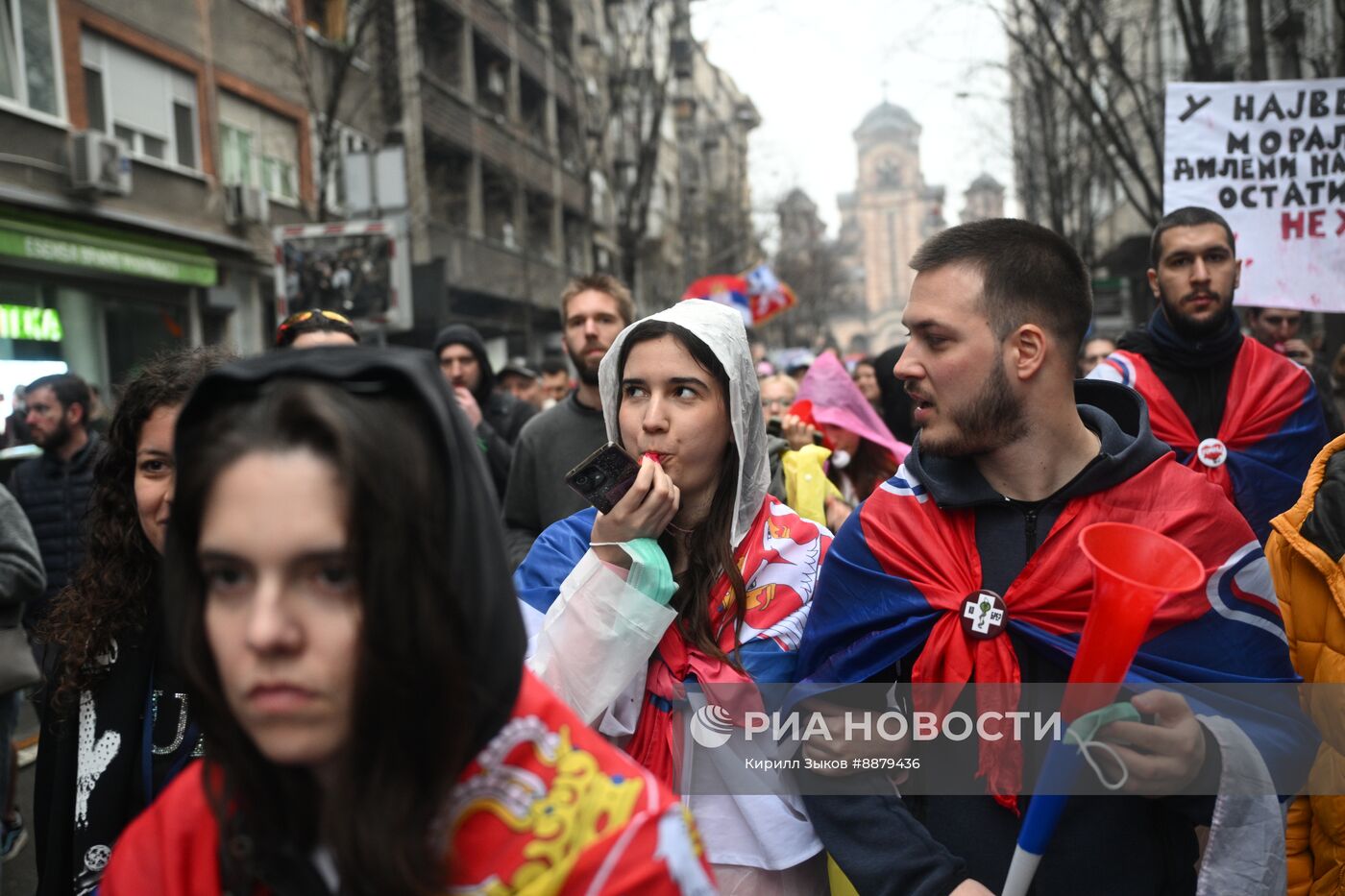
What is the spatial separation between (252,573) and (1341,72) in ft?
33.3


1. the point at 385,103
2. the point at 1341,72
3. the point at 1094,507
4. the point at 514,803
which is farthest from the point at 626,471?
the point at 385,103

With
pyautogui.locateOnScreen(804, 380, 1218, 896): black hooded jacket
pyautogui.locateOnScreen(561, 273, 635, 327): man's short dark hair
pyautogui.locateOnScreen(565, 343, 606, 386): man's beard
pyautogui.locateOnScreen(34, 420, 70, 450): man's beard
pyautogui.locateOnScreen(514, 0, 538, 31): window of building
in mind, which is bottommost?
pyautogui.locateOnScreen(804, 380, 1218, 896): black hooded jacket

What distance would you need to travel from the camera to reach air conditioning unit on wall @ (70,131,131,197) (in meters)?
13.9

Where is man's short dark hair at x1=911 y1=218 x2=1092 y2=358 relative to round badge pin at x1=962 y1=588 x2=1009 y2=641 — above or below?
above

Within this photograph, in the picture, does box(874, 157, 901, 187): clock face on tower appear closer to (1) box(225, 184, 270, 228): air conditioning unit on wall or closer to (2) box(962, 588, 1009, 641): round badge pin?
Result: (1) box(225, 184, 270, 228): air conditioning unit on wall

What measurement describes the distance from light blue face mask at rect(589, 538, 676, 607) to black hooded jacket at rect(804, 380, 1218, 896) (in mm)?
A: 509

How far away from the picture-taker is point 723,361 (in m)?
2.73

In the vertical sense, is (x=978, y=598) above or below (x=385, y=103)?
below

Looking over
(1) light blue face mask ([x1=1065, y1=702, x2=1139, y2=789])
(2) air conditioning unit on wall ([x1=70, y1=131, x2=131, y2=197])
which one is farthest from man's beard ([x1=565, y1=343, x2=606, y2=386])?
(2) air conditioning unit on wall ([x1=70, y1=131, x2=131, y2=197])

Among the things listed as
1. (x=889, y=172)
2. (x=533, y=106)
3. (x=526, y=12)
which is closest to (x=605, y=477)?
(x=526, y=12)

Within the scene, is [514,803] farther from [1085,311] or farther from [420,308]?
[420,308]

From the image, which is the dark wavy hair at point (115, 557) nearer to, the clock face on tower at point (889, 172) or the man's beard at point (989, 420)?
the man's beard at point (989, 420)

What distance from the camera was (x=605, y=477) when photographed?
249 cm

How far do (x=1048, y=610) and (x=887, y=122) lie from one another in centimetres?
14350
